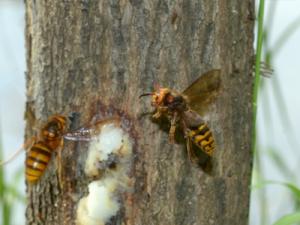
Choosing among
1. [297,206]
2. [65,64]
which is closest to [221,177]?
[65,64]

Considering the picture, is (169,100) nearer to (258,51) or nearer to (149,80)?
(149,80)

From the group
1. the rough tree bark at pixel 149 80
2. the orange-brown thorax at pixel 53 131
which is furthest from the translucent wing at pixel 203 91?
the orange-brown thorax at pixel 53 131

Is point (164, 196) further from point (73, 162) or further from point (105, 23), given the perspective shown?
point (105, 23)

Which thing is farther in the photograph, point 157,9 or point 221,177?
point 221,177

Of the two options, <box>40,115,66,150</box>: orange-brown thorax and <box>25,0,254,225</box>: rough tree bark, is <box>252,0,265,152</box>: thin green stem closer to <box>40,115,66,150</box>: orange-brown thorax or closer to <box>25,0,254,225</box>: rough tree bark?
<box>25,0,254,225</box>: rough tree bark

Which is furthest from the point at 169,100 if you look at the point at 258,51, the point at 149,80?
the point at 258,51

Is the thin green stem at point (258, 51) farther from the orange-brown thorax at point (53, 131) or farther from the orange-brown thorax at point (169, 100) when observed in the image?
the orange-brown thorax at point (53, 131)
